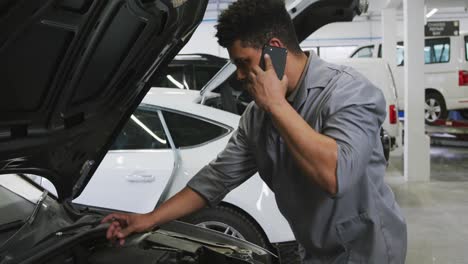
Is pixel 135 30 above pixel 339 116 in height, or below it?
above

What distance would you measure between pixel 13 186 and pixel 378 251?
1568mm

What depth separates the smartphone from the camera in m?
1.40

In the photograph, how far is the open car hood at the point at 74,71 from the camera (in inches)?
49.0

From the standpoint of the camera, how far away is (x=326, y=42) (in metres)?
18.0

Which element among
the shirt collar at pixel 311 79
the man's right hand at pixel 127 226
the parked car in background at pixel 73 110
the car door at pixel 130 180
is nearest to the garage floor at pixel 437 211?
the car door at pixel 130 180

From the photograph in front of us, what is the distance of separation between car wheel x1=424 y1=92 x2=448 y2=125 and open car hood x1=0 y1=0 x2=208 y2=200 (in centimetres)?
922

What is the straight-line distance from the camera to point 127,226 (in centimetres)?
190

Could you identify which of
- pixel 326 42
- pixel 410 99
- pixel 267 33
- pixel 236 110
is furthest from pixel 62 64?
pixel 326 42

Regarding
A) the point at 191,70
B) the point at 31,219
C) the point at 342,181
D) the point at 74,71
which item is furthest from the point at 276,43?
the point at 191,70

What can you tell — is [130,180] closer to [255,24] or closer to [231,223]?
[231,223]

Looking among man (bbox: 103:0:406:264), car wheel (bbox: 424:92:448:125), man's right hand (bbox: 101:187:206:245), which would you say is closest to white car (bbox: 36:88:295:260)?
man's right hand (bbox: 101:187:206:245)

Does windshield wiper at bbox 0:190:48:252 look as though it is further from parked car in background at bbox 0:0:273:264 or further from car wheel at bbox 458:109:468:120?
car wheel at bbox 458:109:468:120

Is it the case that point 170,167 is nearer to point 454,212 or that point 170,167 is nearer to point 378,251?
point 378,251

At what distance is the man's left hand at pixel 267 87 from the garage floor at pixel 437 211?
3019mm
